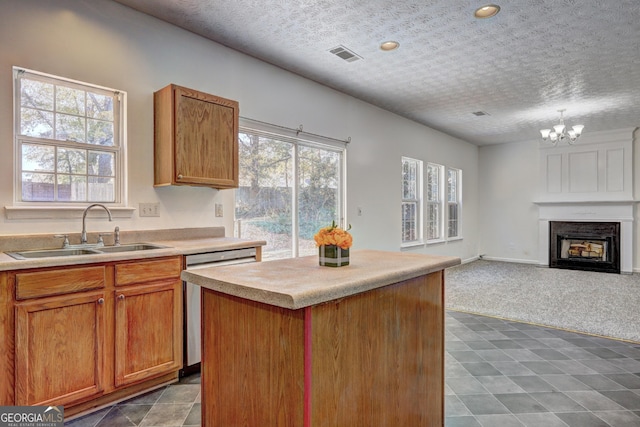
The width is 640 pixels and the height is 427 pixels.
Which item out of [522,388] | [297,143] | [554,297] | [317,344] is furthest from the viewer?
[554,297]

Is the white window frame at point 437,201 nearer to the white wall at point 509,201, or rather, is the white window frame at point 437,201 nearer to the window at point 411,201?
the window at point 411,201

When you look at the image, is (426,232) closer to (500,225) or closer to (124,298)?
(500,225)

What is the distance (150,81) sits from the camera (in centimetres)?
292

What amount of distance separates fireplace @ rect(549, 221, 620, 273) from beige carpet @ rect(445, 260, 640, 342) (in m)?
0.39

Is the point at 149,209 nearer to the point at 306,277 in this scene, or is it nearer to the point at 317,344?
the point at 306,277

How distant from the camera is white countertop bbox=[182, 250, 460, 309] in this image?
1.20 meters

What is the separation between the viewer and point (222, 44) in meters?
3.39

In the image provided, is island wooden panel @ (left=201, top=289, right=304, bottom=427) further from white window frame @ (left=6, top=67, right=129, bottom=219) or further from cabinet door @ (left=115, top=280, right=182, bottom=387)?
white window frame @ (left=6, top=67, right=129, bottom=219)

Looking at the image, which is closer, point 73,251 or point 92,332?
point 92,332

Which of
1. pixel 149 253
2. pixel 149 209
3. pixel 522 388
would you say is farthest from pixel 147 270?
pixel 522 388

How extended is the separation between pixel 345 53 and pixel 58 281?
309 cm

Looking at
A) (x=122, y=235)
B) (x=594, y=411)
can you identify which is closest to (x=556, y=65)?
(x=594, y=411)

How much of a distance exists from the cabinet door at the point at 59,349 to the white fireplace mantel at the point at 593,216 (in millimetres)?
8225

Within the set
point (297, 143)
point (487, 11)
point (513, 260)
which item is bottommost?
point (513, 260)
